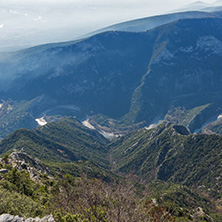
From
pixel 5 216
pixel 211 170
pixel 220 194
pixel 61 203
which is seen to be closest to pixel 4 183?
pixel 61 203

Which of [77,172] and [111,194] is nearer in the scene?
[111,194]

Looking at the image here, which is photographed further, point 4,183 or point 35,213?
point 4,183

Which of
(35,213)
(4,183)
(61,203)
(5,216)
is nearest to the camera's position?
(5,216)

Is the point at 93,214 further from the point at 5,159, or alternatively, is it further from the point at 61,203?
the point at 5,159

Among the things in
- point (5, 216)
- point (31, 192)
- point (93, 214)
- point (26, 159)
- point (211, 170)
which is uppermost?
point (5, 216)

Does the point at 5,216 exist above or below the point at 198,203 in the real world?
above

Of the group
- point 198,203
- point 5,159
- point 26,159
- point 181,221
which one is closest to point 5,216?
point 181,221

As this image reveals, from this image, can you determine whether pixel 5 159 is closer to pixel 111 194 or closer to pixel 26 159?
pixel 26 159

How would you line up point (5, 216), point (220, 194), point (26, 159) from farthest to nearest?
1. point (220, 194)
2. point (26, 159)
3. point (5, 216)

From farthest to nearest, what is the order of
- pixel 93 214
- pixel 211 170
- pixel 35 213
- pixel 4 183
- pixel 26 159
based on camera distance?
pixel 211 170, pixel 26 159, pixel 4 183, pixel 35 213, pixel 93 214

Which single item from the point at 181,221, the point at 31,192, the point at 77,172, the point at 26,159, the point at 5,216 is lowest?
the point at 77,172
